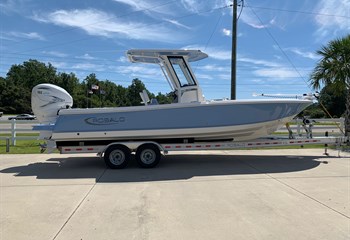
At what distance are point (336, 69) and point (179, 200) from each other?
437 inches

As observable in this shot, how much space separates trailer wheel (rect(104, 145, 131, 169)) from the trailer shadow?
23 cm

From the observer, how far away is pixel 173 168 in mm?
9648

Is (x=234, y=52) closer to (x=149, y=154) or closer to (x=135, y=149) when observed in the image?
(x=149, y=154)

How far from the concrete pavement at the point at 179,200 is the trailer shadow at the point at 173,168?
1.1 inches

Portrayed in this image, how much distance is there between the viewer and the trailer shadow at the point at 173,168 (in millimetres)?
8688

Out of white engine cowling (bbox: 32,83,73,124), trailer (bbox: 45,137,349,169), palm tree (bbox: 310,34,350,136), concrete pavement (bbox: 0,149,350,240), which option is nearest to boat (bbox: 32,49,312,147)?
white engine cowling (bbox: 32,83,73,124)

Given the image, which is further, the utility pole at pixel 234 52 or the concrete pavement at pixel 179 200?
the utility pole at pixel 234 52

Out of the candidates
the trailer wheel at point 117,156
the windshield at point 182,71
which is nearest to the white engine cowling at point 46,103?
the trailer wheel at point 117,156

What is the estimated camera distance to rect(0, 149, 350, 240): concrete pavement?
15.7ft

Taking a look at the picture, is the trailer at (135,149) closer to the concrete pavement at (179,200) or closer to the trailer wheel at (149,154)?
the trailer wheel at (149,154)

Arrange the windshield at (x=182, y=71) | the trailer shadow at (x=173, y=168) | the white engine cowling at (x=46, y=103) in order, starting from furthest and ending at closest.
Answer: the windshield at (x=182, y=71)
the white engine cowling at (x=46, y=103)
the trailer shadow at (x=173, y=168)

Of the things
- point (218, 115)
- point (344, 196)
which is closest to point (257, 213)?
point (344, 196)

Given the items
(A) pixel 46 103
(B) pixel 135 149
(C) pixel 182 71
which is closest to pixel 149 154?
(B) pixel 135 149

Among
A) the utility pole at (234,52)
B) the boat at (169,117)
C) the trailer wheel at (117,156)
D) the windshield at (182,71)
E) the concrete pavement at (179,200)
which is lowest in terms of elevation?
the concrete pavement at (179,200)
